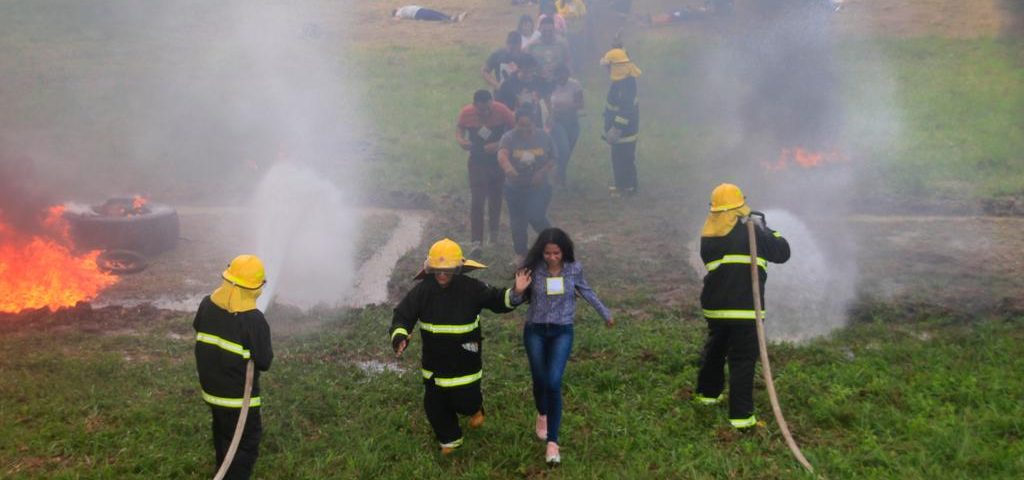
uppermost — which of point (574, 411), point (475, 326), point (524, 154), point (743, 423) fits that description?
point (524, 154)

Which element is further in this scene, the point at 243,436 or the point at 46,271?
the point at 46,271

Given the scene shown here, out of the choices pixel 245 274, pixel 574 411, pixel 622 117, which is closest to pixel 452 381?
pixel 574 411

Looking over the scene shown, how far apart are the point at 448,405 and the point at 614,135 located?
9282 mm

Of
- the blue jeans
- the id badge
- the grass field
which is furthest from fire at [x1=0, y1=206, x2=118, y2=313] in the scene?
the id badge

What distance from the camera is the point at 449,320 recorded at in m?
6.00

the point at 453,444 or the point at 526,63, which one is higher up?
the point at 526,63

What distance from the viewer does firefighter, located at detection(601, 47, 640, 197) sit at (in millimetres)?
14430

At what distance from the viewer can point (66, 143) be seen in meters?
18.3

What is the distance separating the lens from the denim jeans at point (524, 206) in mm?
11500

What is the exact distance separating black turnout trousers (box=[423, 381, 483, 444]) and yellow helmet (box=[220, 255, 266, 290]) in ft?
4.36

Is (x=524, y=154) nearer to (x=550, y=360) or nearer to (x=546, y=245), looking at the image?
(x=546, y=245)

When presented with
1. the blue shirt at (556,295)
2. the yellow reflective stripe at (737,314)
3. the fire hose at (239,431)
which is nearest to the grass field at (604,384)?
the fire hose at (239,431)

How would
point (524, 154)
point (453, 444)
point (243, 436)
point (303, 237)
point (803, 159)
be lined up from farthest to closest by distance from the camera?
1. point (803, 159)
2. point (303, 237)
3. point (524, 154)
4. point (453, 444)
5. point (243, 436)

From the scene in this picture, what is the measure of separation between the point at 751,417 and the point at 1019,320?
12.1 feet
